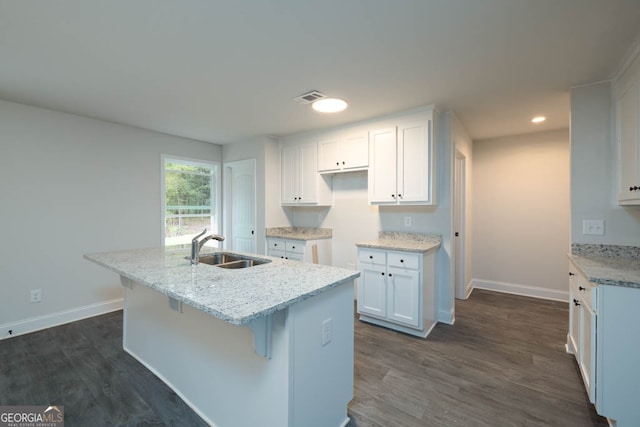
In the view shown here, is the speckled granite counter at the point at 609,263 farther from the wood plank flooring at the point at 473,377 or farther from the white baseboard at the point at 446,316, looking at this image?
the white baseboard at the point at 446,316

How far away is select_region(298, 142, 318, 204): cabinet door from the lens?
393 centimetres

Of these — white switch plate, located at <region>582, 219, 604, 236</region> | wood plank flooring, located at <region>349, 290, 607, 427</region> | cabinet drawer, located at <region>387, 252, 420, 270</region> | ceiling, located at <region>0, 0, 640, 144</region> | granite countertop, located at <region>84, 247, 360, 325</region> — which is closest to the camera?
granite countertop, located at <region>84, 247, 360, 325</region>

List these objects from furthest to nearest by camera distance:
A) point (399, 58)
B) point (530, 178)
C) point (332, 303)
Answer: point (530, 178), point (399, 58), point (332, 303)

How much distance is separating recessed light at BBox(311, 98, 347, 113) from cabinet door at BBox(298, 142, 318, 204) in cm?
98

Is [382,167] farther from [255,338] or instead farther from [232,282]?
[255,338]

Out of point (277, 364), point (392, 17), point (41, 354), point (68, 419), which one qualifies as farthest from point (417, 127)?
point (41, 354)

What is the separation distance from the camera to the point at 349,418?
171 centimetres

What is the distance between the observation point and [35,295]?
3020 mm

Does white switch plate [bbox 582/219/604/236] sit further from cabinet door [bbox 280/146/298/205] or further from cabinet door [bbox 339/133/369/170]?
cabinet door [bbox 280/146/298/205]

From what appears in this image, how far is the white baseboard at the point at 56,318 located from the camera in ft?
9.39

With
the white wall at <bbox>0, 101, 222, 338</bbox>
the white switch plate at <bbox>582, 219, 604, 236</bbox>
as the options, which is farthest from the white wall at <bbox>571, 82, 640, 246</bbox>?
the white wall at <bbox>0, 101, 222, 338</bbox>

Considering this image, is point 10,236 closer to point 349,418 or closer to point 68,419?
point 68,419

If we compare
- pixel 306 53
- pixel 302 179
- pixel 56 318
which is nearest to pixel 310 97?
pixel 306 53

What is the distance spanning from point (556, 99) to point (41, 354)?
534cm
